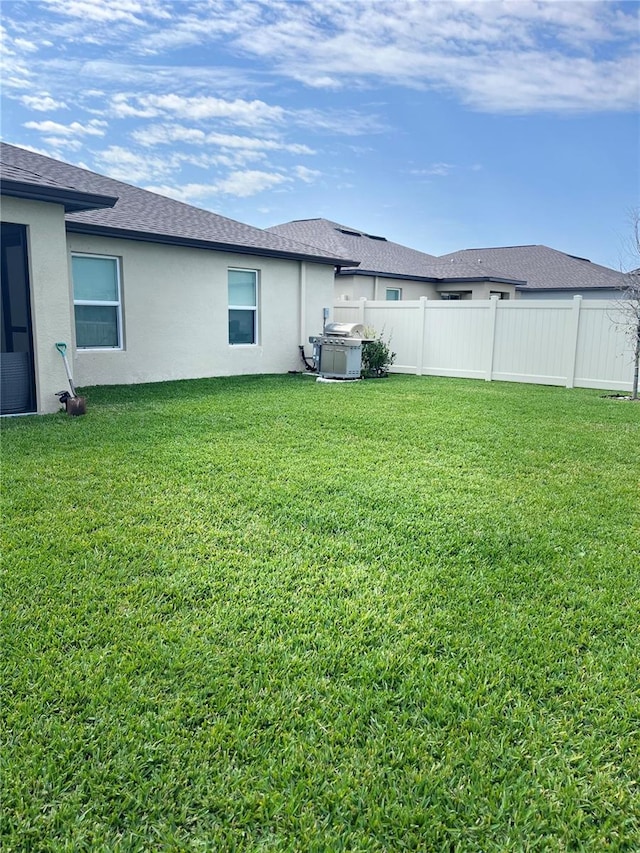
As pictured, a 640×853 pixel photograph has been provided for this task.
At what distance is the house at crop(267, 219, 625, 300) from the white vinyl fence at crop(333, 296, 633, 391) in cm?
343

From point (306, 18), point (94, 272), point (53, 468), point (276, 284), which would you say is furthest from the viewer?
point (276, 284)

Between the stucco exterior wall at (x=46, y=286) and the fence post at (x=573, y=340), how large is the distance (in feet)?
32.0

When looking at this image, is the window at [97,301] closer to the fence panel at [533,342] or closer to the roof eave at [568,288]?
the fence panel at [533,342]

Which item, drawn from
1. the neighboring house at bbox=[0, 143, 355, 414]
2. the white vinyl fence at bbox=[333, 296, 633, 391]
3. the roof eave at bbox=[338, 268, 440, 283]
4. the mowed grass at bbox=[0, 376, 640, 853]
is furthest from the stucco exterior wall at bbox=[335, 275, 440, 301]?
the mowed grass at bbox=[0, 376, 640, 853]

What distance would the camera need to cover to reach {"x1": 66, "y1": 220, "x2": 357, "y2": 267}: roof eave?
9.84m

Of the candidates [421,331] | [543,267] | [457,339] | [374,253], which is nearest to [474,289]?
[374,253]

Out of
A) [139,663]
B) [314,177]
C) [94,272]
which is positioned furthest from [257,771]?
[314,177]

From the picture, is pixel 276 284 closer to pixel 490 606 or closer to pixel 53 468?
pixel 53 468

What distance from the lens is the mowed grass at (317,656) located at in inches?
76.4

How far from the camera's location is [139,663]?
2.66 m

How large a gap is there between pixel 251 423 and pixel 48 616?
4.84 metres

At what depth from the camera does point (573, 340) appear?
1265 cm

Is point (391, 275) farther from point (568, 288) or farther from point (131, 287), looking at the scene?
point (131, 287)

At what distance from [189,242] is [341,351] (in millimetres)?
3874
